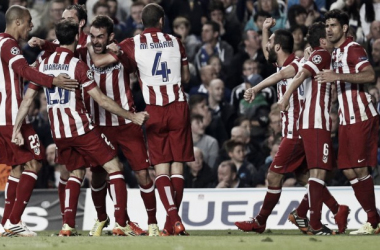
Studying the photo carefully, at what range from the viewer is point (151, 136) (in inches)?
454

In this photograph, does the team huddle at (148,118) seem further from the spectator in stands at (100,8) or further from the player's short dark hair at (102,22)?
the spectator in stands at (100,8)

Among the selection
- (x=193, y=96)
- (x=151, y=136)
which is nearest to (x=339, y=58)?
(x=151, y=136)

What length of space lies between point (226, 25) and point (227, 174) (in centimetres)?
368

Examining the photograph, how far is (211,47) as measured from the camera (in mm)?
17609

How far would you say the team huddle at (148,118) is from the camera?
36.1ft

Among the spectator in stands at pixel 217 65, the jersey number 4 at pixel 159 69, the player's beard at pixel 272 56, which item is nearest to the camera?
the jersey number 4 at pixel 159 69

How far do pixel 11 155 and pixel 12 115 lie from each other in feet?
1.42

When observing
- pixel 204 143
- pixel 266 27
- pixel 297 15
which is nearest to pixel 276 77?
pixel 266 27

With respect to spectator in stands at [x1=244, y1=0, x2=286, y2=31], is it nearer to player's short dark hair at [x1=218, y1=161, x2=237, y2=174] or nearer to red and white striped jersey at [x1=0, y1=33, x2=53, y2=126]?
player's short dark hair at [x1=218, y1=161, x2=237, y2=174]

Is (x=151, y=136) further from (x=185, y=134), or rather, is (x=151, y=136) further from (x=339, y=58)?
(x=339, y=58)

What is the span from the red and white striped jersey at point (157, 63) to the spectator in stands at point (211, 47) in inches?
236

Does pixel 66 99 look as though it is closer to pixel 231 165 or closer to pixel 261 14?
pixel 231 165

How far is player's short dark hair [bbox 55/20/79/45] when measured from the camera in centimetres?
1096

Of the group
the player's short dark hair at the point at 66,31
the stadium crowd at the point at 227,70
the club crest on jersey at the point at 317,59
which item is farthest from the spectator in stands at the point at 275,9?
the player's short dark hair at the point at 66,31
